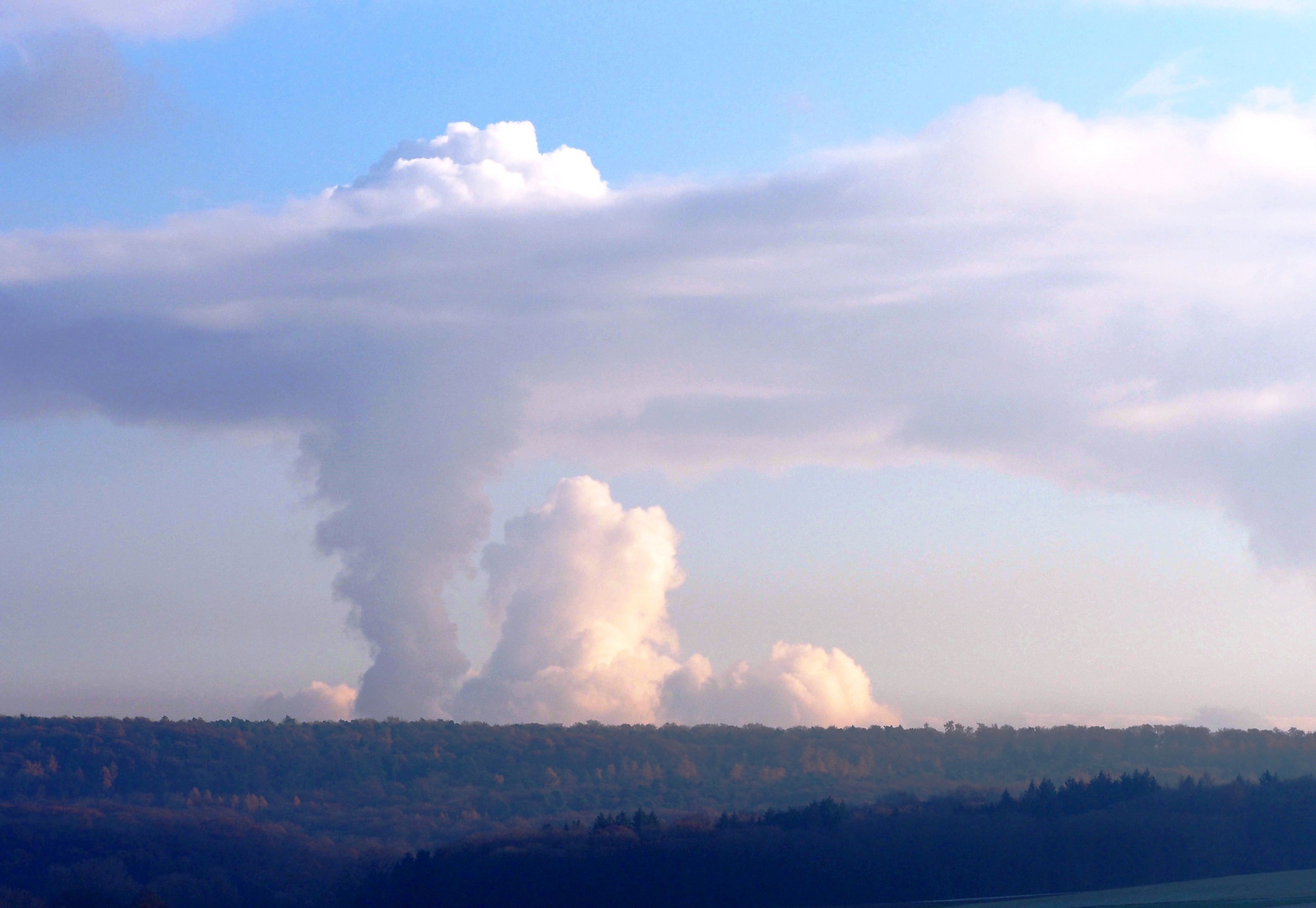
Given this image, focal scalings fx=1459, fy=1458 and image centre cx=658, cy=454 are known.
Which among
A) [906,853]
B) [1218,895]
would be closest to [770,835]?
[906,853]

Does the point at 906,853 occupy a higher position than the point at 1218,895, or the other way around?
the point at 1218,895

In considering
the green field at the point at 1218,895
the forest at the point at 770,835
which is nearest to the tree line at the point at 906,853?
the forest at the point at 770,835

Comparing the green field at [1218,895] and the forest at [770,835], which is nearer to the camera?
the green field at [1218,895]

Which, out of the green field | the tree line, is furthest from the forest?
the green field

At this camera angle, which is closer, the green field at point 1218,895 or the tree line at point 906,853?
the green field at point 1218,895

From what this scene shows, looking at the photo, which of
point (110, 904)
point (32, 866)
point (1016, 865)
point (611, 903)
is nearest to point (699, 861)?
point (611, 903)

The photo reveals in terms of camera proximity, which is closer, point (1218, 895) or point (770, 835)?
point (1218, 895)

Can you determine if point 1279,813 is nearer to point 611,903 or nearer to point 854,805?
point 854,805

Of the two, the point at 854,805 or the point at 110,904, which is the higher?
the point at 854,805

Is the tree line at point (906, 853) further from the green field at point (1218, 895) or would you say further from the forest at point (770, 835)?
the green field at point (1218, 895)

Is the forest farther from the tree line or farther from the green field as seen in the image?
the green field

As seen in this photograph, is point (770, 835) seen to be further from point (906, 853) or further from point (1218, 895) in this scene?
point (1218, 895)
